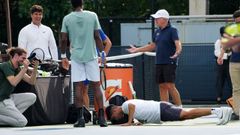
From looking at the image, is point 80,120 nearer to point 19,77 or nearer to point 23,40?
point 19,77

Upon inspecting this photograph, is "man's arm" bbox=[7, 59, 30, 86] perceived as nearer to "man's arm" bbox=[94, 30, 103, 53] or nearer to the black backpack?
"man's arm" bbox=[94, 30, 103, 53]

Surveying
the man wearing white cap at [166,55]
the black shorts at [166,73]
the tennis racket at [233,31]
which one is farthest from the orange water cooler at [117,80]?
the tennis racket at [233,31]

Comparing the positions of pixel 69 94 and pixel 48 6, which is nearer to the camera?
pixel 69 94

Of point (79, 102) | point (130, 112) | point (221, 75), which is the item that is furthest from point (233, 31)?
point (221, 75)

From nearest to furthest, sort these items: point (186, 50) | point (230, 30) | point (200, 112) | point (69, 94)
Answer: point (230, 30) → point (200, 112) → point (69, 94) → point (186, 50)

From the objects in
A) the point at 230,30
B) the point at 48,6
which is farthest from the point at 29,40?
the point at 48,6

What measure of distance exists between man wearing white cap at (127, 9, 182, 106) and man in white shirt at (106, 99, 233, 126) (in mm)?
1225

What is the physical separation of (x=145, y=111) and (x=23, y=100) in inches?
75.8

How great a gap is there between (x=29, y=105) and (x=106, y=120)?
1.24 m

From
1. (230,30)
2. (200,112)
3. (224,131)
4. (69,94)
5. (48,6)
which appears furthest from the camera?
(48,6)

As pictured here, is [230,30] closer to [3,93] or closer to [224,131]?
[224,131]

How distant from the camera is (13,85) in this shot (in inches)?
507

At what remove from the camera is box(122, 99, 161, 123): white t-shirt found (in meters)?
12.8

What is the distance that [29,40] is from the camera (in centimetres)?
1398
